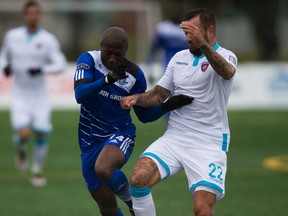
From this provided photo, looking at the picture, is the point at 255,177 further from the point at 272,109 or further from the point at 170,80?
the point at 272,109

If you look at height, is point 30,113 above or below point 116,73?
below

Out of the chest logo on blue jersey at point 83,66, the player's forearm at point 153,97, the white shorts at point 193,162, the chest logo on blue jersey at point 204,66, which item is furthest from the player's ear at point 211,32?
the chest logo on blue jersey at point 83,66

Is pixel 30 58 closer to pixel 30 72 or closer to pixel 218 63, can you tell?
pixel 30 72

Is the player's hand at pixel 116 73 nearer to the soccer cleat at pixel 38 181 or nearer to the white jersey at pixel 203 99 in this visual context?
the white jersey at pixel 203 99

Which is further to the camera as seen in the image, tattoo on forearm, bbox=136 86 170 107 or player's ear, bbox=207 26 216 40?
tattoo on forearm, bbox=136 86 170 107

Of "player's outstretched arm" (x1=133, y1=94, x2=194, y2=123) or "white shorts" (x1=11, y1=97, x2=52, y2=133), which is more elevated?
"player's outstretched arm" (x1=133, y1=94, x2=194, y2=123)

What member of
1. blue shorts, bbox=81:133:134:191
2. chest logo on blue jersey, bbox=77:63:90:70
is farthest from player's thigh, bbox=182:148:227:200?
chest logo on blue jersey, bbox=77:63:90:70

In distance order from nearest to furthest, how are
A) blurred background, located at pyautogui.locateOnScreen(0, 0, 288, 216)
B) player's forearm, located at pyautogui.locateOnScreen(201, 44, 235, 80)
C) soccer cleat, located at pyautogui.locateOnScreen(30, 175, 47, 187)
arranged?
1. player's forearm, located at pyautogui.locateOnScreen(201, 44, 235, 80)
2. blurred background, located at pyautogui.locateOnScreen(0, 0, 288, 216)
3. soccer cleat, located at pyautogui.locateOnScreen(30, 175, 47, 187)

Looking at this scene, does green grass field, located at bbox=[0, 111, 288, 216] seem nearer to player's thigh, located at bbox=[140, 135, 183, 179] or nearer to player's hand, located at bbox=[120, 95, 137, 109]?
player's thigh, located at bbox=[140, 135, 183, 179]

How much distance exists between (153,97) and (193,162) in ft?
2.75

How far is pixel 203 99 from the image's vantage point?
882 centimetres

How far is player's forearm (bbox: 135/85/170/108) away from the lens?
9002 millimetres

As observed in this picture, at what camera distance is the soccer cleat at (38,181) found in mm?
13908

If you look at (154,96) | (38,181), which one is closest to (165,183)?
(38,181)
